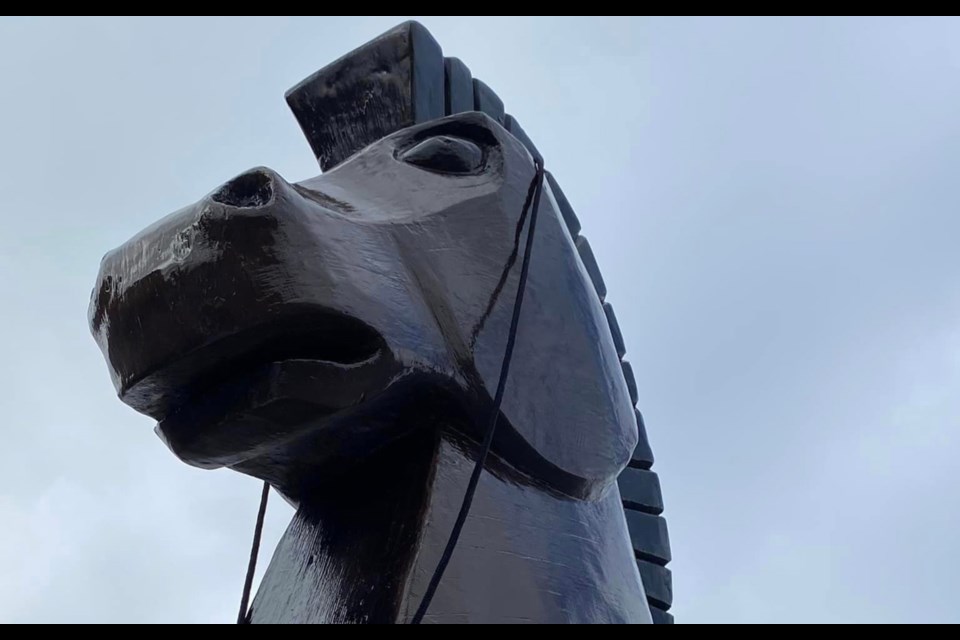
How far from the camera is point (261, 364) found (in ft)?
4.82

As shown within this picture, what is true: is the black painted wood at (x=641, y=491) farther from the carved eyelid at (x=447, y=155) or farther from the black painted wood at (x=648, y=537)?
the carved eyelid at (x=447, y=155)

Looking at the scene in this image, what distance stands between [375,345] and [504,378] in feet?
0.63

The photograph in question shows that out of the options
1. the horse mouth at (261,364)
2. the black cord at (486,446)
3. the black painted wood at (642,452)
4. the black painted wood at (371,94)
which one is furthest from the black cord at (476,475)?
the black painted wood at (642,452)

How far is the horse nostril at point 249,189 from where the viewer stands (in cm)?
148

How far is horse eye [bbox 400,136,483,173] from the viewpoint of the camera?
6.10 ft

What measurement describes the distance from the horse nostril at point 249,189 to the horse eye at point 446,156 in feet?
1.32

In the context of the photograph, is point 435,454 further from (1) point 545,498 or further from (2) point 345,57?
(2) point 345,57

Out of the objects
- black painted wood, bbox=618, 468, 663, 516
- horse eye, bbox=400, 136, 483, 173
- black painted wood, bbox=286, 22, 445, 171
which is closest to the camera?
horse eye, bbox=400, 136, 483, 173

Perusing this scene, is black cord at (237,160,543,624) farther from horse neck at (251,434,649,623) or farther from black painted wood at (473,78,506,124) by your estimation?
black painted wood at (473,78,506,124)

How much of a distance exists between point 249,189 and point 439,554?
50cm

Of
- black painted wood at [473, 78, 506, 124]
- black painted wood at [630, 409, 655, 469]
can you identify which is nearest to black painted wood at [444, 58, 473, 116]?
black painted wood at [473, 78, 506, 124]

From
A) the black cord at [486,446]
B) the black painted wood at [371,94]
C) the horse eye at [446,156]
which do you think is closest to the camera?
the black cord at [486,446]

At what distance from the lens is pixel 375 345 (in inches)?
58.9

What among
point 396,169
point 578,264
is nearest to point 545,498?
point 578,264
